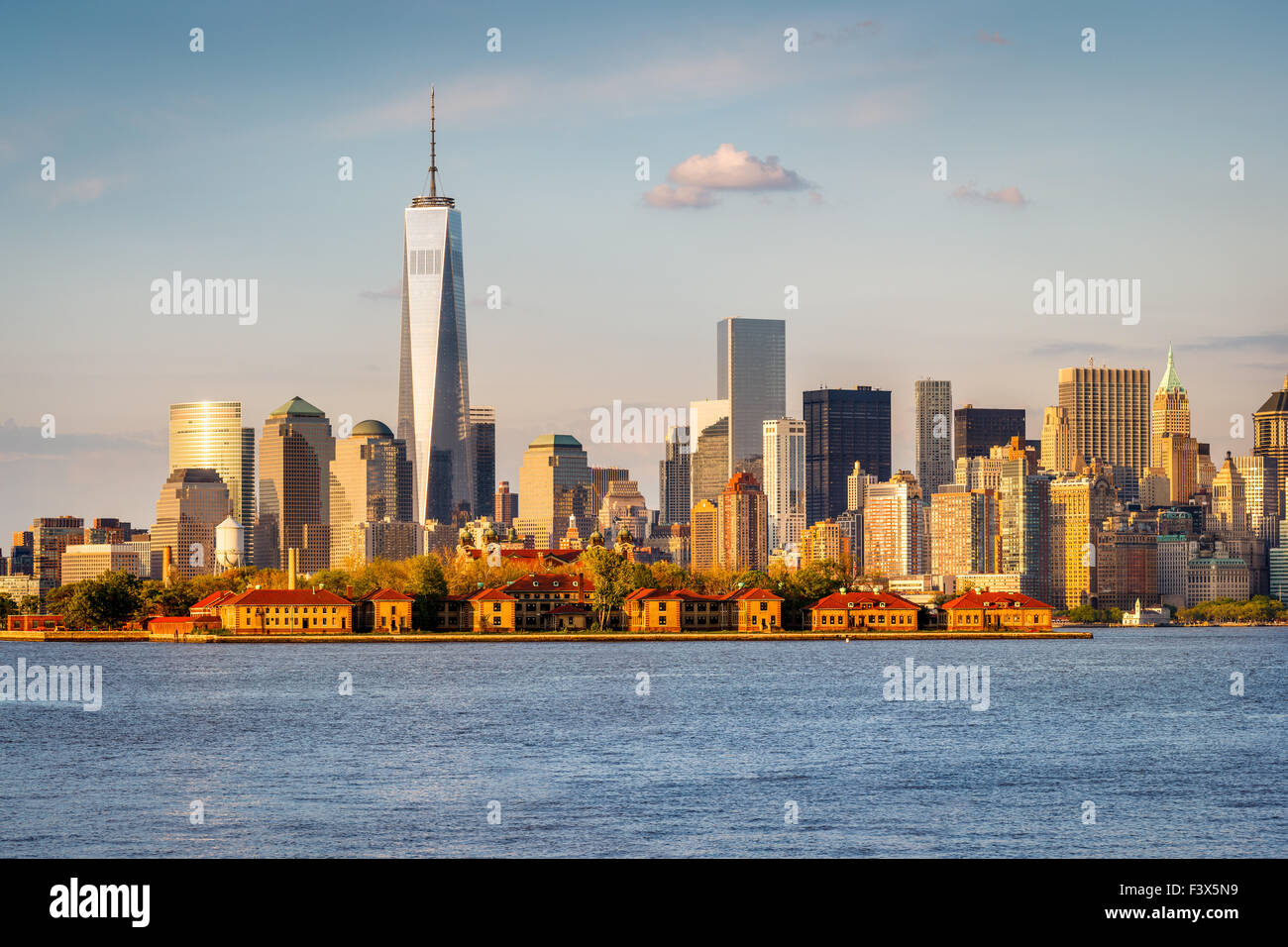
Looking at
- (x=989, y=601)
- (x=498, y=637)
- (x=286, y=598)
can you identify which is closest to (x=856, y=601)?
(x=989, y=601)

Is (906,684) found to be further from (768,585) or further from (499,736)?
(768,585)

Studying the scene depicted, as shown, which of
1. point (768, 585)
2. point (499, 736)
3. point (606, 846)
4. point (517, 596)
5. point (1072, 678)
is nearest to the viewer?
point (606, 846)

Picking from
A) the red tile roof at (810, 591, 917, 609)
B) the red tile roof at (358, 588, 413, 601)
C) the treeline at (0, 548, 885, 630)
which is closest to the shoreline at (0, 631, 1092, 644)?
the treeline at (0, 548, 885, 630)

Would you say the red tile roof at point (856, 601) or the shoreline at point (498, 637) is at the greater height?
the red tile roof at point (856, 601)

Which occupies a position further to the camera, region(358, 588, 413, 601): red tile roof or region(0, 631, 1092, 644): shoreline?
region(358, 588, 413, 601): red tile roof

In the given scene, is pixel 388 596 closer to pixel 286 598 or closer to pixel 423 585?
pixel 423 585

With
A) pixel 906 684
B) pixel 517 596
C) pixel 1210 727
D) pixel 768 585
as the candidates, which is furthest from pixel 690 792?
pixel 768 585

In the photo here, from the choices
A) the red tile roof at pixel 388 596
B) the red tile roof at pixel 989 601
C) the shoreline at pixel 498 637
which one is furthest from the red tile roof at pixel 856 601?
the red tile roof at pixel 388 596

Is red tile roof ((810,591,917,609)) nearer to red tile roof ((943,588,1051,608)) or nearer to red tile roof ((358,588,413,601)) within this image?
red tile roof ((943,588,1051,608))

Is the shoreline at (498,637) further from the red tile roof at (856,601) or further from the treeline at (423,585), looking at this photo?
the red tile roof at (856,601)
